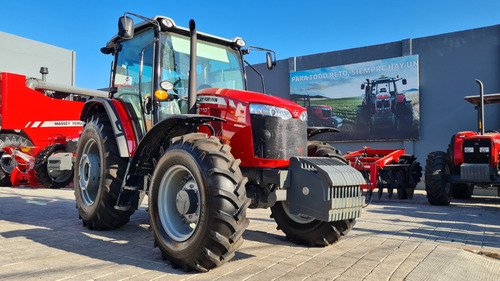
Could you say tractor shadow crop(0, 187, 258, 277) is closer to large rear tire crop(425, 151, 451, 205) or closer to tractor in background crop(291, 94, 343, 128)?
large rear tire crop(425, 151, 451, 205)

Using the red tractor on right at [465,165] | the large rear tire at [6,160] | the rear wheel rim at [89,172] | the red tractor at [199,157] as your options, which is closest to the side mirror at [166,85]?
the red tractor at [199,157]

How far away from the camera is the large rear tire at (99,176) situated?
5.07 m

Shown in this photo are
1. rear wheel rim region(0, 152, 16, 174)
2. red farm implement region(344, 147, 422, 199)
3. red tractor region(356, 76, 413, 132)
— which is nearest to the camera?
red farm implement region(344, 147, 422, 199)

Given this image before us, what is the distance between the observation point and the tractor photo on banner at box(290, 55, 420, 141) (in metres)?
16.8

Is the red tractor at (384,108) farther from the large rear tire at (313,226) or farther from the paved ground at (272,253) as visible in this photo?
the large rear tire at (313,226)

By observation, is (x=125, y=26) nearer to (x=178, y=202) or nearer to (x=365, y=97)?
(x=178, y=202)

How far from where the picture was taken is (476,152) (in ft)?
27.3

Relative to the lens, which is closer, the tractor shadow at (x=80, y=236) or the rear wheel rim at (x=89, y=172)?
the tractor shadow at (x=80, y=236)

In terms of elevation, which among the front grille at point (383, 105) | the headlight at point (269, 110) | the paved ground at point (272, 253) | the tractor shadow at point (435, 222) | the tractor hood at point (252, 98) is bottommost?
the tractor shadow at point (435, 222)

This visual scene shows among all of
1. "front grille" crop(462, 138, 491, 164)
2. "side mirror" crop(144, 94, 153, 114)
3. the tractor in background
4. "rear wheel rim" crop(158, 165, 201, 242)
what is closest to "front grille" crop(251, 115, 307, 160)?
"rear wheel rim" crop(158, 165, 201, 242)

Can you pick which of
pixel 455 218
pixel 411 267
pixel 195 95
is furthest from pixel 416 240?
pixel 195 95

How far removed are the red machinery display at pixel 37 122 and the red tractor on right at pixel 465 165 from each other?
366 inches

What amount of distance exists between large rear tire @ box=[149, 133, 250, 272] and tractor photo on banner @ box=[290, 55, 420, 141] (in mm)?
14722

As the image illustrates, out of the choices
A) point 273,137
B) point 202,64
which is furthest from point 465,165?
point 202,64
